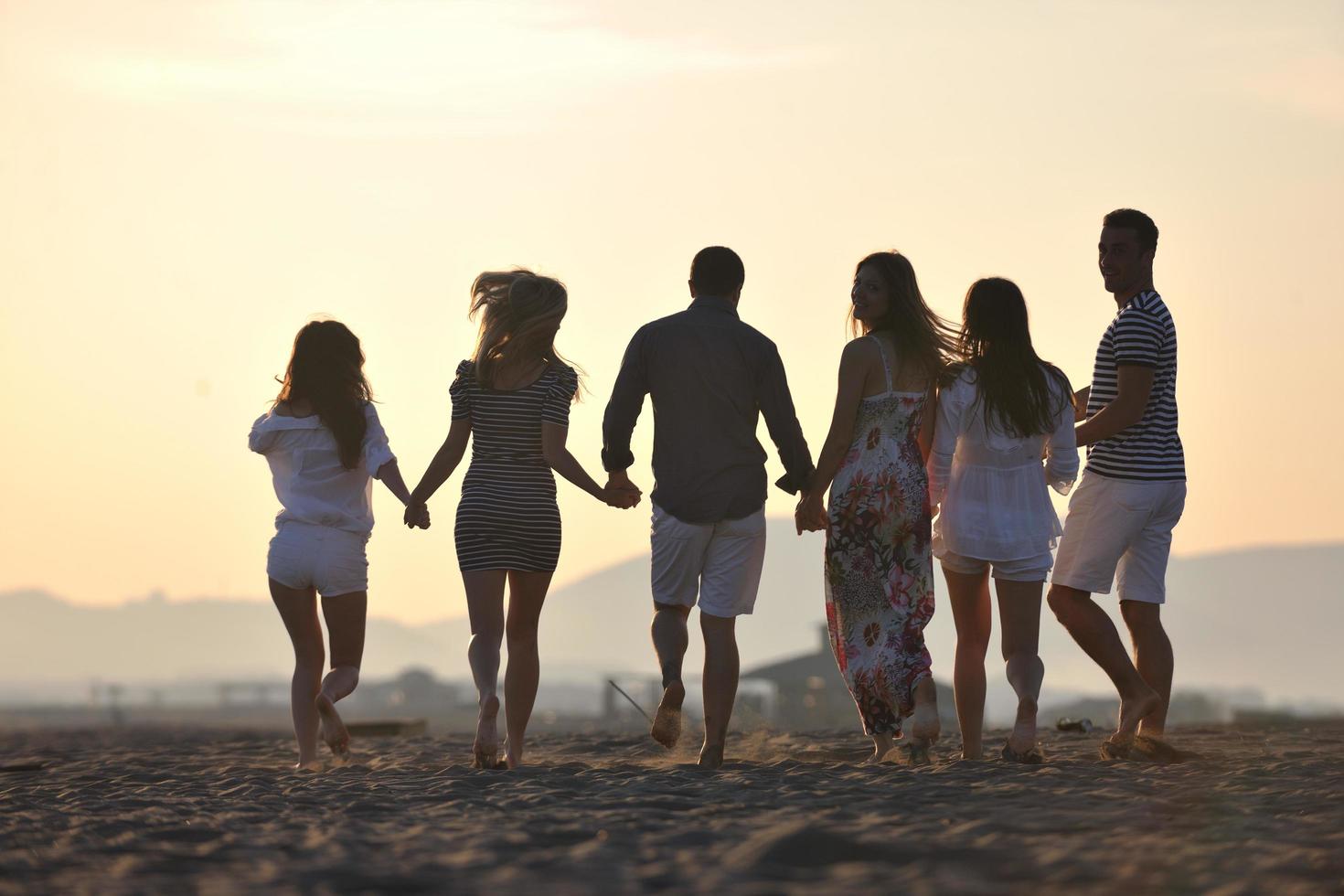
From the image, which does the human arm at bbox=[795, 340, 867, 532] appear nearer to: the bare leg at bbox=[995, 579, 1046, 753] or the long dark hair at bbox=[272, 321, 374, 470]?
the bare leg at bbox=[995, 579, 1046, 753]

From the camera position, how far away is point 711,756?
26.1 feet

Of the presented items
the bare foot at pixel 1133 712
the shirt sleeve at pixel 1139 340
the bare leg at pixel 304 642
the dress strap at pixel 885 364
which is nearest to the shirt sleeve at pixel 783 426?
the dress strap at pixel 885 364

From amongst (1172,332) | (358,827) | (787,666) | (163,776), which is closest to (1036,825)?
(358,827)

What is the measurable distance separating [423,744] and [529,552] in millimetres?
4802

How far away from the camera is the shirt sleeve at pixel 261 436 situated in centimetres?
863

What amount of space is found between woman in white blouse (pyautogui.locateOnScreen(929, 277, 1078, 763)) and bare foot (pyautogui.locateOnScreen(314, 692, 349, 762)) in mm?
2900

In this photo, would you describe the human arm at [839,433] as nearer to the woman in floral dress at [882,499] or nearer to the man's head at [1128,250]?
the woman in floral dress at [882,499]

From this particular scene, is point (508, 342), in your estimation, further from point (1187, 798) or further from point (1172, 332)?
point (1187, 798)

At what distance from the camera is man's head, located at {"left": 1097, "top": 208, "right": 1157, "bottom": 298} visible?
8.40m

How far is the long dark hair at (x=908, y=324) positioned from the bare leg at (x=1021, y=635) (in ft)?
3.42

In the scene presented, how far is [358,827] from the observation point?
227 inches

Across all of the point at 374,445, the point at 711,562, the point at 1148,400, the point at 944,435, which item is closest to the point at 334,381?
the point at 374,445

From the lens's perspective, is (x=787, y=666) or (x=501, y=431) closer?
(x=501, y=431)

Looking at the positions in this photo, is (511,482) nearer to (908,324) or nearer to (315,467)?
(315,467)
